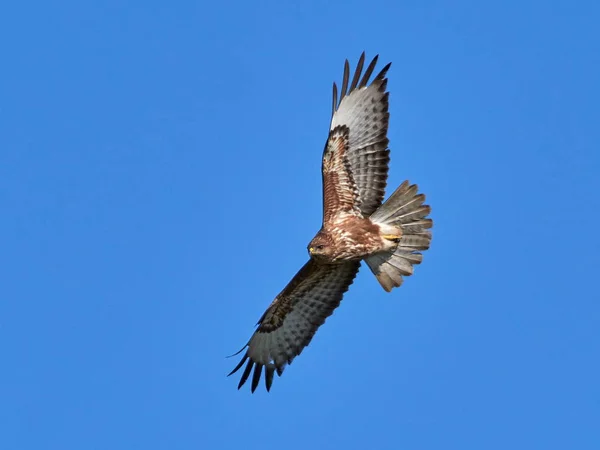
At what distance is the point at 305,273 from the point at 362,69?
2528 mm

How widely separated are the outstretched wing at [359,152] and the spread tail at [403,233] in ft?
0.92

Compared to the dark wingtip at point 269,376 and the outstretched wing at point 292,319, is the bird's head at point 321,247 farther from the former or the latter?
the dark wingtip at point 269,376

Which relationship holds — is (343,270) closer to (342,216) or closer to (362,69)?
(342,216)

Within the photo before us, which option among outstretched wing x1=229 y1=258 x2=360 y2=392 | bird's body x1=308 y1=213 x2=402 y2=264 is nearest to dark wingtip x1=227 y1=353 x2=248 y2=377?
outstretched wing x1=229 y1=258 x2=360 y2=392

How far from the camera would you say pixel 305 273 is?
1231 cm

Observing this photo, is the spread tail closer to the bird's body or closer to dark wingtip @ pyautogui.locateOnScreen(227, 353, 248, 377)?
the bird's body

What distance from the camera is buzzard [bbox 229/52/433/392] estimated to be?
11719 millimetres

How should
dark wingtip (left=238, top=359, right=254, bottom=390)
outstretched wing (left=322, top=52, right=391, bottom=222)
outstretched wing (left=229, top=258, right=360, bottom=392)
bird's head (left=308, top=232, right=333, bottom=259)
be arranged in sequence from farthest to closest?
Result: dark wingtip (left=238, top=359, right=254, bottom=390)
outstretched wing (left=229, top=258, right=360, bottom=392)
outstretched wing (left=322, top=52, right=391, bottom=222)
bird's head (left=308, top=232, right=333, bottom=259)

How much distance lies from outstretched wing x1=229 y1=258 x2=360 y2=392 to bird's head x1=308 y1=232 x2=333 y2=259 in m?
0.92

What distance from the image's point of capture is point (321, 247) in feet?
37.7

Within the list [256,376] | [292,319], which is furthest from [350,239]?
[256,376]

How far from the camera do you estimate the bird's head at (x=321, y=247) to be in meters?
11.5

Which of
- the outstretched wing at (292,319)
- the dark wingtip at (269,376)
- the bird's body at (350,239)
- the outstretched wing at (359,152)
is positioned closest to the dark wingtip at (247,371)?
the outstretched wing at (292,319)

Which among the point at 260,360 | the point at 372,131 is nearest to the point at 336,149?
the point at 372,131
